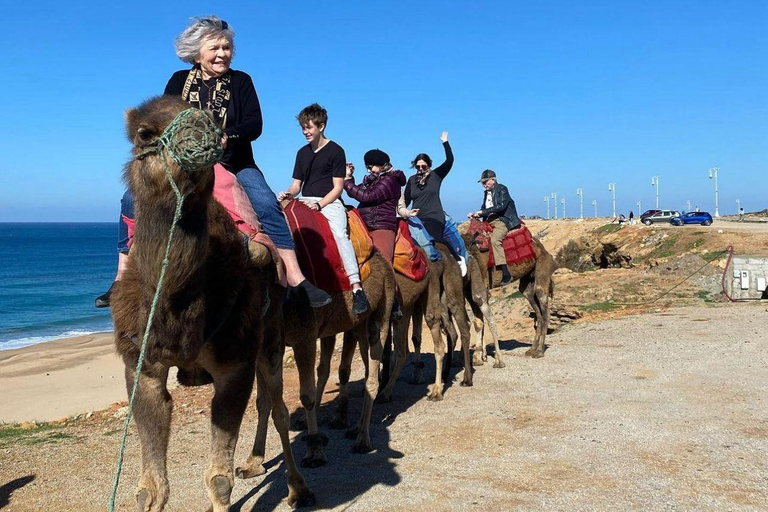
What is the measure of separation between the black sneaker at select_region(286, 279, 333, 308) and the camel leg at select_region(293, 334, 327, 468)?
0.61m

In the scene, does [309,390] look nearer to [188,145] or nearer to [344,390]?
[344,390]

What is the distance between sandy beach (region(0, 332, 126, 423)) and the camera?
50.3ft

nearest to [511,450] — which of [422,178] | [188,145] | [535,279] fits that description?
[422,178]

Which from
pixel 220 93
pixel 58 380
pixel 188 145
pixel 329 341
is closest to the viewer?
pixel 188 145

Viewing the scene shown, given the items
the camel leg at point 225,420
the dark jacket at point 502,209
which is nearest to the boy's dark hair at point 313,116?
the camel leg at point 225,420

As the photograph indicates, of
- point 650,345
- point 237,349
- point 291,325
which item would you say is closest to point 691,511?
point 291,325

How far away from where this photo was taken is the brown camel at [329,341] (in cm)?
603

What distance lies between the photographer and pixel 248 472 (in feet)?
21.3

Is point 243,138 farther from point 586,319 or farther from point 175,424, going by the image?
point 586,319

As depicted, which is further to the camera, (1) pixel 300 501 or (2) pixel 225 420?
(1) pixel 300 501

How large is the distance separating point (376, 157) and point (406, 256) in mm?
1302

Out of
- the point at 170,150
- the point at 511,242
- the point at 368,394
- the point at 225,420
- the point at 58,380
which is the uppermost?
the point at 170,150

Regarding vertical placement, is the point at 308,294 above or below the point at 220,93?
below

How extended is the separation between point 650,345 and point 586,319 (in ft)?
15.2
